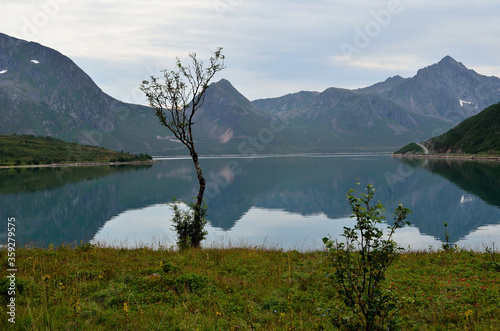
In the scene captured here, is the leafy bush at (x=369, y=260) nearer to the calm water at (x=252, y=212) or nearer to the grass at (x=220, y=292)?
the grass at (x=220, y=292)

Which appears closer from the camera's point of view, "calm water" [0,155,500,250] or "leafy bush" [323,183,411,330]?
"leafy bush" [323,183,411,330]

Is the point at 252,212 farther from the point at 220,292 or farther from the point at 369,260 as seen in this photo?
the point at 369,260

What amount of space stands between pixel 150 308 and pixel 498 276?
14.5 metres

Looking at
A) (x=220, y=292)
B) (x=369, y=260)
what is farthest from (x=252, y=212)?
(x=369, y=260)

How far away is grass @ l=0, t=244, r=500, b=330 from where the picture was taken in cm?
966

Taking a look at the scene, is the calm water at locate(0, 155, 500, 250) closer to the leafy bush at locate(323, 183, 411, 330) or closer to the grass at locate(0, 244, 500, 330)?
the grass at locate(0, 244, 500, 330)

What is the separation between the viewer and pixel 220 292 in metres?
12.9

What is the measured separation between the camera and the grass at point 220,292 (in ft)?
31.7

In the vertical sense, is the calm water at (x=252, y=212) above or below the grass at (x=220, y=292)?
below

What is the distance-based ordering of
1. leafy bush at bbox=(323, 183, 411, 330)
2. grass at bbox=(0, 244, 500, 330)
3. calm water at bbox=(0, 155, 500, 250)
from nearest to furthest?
leafy bush at bbox=(323, 183, 411, 330) < grass at bbox=(0, 244, 500, 330) < calm water at bbox=(0, 155, 500, 250)

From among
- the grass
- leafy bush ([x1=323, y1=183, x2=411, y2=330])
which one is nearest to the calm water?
the grass

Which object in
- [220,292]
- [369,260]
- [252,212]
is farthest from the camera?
[252,212]

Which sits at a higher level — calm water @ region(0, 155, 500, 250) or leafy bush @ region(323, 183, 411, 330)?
leafy bush @ region(323, 183, 411, 330)

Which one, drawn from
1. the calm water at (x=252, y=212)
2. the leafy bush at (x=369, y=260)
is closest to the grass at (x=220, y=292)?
the leafy bush at (x=369, y=260)
